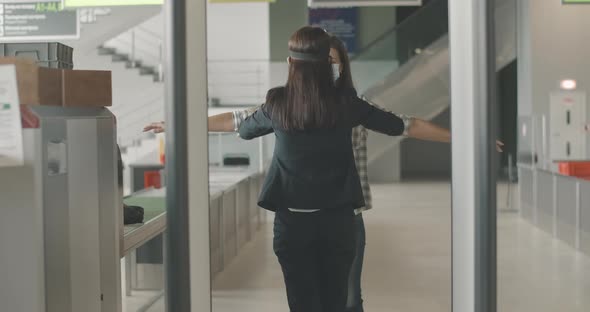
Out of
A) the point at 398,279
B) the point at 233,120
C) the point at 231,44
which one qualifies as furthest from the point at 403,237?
the point at 231,44

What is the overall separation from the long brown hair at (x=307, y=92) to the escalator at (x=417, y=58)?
1132cm

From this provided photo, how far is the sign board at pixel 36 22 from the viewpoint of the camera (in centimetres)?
1073

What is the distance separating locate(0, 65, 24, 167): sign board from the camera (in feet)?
9.16

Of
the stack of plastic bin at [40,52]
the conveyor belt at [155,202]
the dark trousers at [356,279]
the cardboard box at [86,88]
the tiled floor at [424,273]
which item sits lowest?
the tiled floor at [424,273]

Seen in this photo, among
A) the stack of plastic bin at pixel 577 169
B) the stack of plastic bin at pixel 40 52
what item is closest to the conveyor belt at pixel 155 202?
the stack of plastic bin at pixel 40 52

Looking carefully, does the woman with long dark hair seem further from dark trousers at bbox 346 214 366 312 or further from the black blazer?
dark trousers at bbox 346 214 366 312

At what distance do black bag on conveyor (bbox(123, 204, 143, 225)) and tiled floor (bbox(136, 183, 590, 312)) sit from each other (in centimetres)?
136

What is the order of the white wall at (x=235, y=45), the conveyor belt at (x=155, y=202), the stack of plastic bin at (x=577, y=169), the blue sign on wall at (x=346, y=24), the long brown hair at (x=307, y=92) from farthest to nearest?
the blue sign on wall at (x=346, y=24), the white wall at (x=235, y=45), the stack of plastic bin at (x=577, y=169), the conveyor belt at (x=155, y=202), the long brown hair at (x=307, y=92)

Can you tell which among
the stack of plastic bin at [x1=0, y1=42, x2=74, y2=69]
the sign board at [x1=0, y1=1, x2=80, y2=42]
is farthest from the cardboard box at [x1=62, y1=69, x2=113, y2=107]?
the sign board at [x1=0, y1=1, x2=80, y2=42]

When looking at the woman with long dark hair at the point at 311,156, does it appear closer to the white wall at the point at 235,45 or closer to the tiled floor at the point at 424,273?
the tiled floor at the point at 424,273

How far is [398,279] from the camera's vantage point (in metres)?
6.66

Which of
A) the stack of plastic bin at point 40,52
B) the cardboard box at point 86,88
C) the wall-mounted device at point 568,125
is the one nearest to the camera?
the cardboard box at point 86,88

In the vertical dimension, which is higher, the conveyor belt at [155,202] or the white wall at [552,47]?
the white wall at [552,47]

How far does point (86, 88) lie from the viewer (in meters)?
3.38
